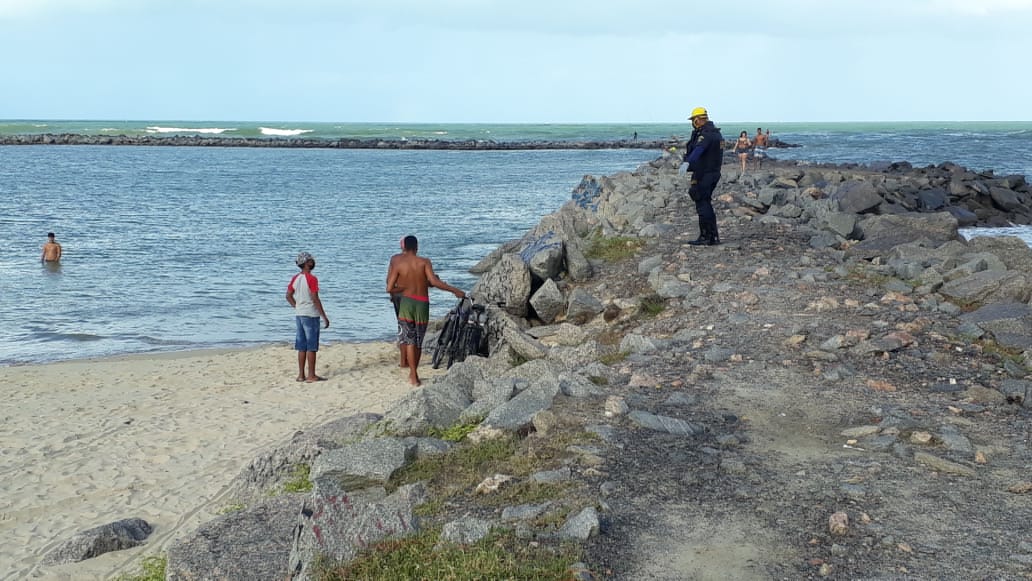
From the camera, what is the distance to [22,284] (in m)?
20.1

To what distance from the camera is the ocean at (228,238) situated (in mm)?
16219

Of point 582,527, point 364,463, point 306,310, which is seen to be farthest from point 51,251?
point 582,527

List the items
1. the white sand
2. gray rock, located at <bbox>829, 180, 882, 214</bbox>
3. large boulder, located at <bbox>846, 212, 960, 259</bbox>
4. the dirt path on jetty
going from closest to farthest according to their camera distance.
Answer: the dirt path on jetty, the white sand, large boulder, located at <bbox>846, 212, 960, 259</bbox>, gray rock, located at <bbox>829, 180, 882, 214</bbox>

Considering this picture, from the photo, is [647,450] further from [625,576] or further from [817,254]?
[817,254]

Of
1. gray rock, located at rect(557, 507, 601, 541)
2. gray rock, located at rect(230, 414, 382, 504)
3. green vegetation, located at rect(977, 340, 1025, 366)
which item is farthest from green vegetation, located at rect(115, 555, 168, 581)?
green vegetation, located at rect(977, 340, 1025, 366)

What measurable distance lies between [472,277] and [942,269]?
10869 millimetres

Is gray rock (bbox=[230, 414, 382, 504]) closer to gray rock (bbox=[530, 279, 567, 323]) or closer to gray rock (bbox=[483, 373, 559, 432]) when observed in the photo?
gray rock (bbox=[483, 373, 559, 432])

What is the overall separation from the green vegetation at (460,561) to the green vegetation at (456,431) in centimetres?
202

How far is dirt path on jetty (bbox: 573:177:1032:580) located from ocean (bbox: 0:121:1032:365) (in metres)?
7.83

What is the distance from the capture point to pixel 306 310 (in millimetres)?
11844

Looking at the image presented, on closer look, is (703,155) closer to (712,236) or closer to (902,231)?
(712,236)

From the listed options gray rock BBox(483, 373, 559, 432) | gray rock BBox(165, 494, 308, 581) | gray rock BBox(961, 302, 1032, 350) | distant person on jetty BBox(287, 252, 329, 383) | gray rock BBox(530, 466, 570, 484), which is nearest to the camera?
gray rock BBox(165, 494, 308, 581)

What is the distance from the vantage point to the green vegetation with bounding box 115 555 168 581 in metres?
5.65

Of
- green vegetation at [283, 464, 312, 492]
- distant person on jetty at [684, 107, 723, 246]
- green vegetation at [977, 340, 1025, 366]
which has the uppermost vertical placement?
distant person on jetty at [684, 107, 723, 246]
